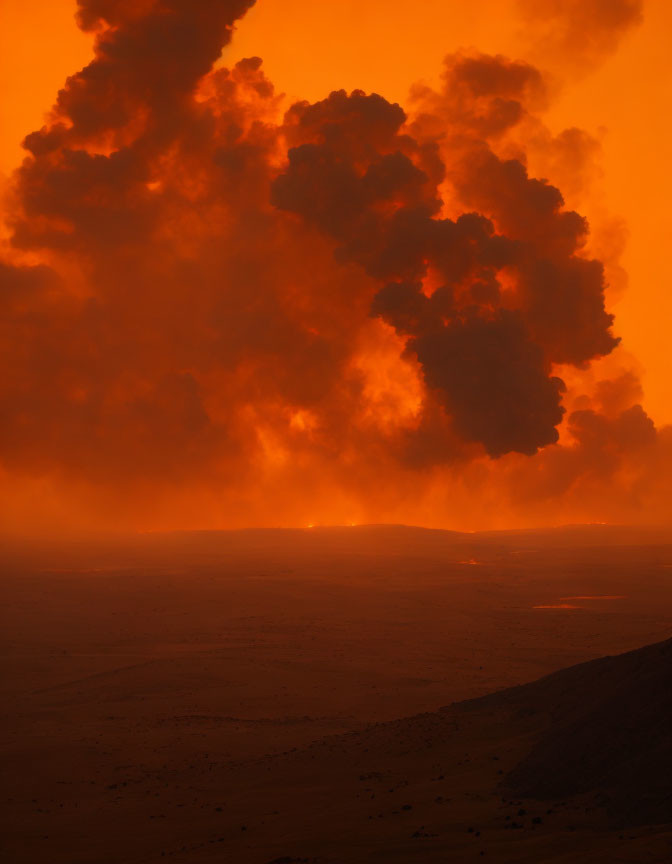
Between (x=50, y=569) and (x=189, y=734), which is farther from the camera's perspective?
(x=50, y=569)

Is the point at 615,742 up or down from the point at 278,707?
up

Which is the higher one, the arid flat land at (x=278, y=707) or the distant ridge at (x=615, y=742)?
the distant ridge at (x=615, y=742)

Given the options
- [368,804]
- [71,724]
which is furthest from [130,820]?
[71,724]

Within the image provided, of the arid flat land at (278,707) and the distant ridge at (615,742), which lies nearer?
the distant ridge at (615,742)

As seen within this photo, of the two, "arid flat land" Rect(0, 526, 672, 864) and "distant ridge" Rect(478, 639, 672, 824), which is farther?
"arid flat land" Rect(0, 526, 672, 864)

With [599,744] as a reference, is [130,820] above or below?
below

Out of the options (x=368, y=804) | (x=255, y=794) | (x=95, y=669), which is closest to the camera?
(x=368, y=804)

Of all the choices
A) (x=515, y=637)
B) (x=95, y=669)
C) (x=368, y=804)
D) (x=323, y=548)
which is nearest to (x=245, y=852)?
→ (x=368, y=804)

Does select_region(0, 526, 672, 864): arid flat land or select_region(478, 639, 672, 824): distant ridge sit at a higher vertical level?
select_region(478, 639, 672, 824): distant ridge

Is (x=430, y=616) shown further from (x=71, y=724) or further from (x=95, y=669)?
(x=71, y=724)

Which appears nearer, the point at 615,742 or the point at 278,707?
the point at 615,742

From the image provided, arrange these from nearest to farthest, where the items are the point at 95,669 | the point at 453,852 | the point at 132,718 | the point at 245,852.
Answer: the point at 453,852
the point at 245,852
the point at 132,718
the point at 95,669
